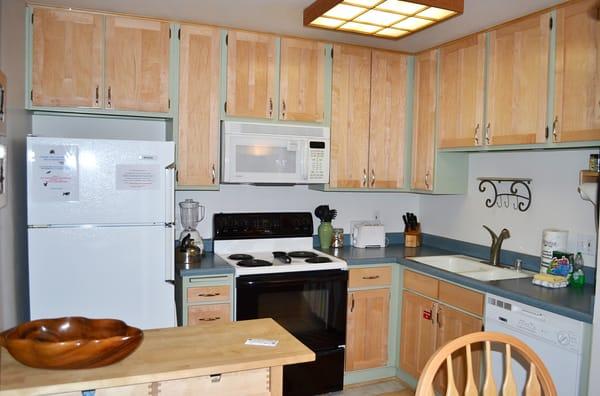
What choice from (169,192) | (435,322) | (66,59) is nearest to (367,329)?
(435,322)

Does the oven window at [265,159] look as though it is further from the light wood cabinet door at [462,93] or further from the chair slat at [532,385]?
the chair slat at [532,385]

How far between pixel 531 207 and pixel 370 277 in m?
1.16

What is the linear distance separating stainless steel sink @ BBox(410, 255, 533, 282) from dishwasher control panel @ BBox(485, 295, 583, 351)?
412 mm

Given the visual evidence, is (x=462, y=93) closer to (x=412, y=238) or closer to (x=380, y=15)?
(x=380, y=15)

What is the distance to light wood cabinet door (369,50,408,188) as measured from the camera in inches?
140

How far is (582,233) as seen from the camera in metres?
2.71

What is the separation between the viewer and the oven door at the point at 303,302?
2.89 m

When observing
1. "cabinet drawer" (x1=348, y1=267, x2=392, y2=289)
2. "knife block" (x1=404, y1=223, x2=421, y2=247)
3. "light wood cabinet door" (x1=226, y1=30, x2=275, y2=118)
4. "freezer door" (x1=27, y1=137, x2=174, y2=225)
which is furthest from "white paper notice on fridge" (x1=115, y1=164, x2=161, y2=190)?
"knife block" (x1=404, y1=223, x2=421, y2=247)

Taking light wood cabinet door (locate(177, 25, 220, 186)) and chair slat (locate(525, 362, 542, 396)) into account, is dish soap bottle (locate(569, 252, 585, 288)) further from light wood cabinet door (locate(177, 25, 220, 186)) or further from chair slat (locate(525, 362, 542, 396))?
light wood cabinet door (locate(177, 25, 220, 186))

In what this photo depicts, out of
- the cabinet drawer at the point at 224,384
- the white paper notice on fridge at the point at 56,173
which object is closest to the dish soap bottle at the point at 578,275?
the cabinet drawer at the point at 224,384

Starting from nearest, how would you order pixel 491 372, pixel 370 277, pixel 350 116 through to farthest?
pixel 491 372 → pixel 370 277 → pixel 350 116

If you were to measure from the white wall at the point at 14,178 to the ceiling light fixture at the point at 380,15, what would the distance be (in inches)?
60.4

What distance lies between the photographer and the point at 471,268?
330 cm

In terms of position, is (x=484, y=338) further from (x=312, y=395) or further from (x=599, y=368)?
(x=312, y=395)
